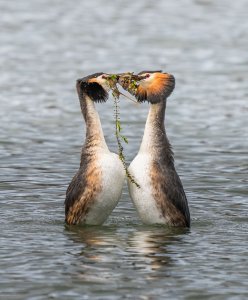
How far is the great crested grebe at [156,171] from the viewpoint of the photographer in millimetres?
13391

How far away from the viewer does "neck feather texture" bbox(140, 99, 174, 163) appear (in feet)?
44.2

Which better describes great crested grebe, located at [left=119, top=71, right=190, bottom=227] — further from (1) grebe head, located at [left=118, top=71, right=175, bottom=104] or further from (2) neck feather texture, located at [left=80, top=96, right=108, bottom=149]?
(2) neck feather texture, located at [left=80, top=96, right=108, bottom=149]

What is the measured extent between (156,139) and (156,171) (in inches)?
14.9

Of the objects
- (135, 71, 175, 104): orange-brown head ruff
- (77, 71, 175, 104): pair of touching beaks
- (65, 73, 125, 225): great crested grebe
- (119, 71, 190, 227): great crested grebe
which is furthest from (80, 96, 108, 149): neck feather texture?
(135, 71, 175, 104): orange-brown head ruff

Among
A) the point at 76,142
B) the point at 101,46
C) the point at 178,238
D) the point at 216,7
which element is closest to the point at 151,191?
the point at 178,238

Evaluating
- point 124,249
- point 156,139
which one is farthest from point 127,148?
point 124,249

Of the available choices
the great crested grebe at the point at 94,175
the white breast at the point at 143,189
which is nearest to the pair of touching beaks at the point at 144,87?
the great crested grebe at the point at 94,175

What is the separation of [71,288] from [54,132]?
31.6ft

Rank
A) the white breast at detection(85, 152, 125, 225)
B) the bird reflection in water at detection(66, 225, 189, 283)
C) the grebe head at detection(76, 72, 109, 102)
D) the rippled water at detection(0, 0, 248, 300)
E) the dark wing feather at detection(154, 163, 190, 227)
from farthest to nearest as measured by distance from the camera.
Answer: the grebe head at detection(76, 72, 109, 102) → the dark wing feather at detection(154, 163, 190, 227) → the white breast at detection(85, 152, 125, 225) → the bird reflection in water at detection(66, 225, 189, 283) → the rippled water at detection(0, 0, 248, 300)

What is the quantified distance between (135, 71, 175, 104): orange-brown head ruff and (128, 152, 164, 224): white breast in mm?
724

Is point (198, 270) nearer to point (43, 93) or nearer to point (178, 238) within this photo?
point (178, 238)

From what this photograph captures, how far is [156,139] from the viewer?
44.3ft

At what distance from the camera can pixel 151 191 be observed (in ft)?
44.0

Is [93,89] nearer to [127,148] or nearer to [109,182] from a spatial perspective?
[109,182]
